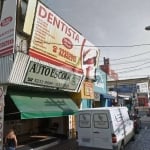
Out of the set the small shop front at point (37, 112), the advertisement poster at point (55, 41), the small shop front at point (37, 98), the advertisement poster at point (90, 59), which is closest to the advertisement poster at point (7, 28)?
the small shop front at point (37, 98)

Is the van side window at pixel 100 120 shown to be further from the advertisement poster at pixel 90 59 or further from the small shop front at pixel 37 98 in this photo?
the advertisement poster at pixel 90 59

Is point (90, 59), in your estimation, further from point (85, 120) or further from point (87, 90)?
point (85, 120)

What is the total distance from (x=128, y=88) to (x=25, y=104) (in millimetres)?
56591

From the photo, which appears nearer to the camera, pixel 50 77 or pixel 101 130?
pixel 101 130

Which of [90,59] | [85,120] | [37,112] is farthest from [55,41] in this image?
[90,59]

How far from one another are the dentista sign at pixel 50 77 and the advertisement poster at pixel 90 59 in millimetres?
1805

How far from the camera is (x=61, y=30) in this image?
16.5 metres

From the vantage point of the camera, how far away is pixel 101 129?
1239cm

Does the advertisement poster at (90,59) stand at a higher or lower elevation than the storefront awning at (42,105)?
higher

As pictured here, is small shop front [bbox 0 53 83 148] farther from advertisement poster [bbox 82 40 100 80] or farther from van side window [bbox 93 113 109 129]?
van side window [bbox 93 113 109 129]

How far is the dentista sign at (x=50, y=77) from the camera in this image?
13.8 metres

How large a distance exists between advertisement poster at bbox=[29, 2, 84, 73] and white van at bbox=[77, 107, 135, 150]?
3.88m

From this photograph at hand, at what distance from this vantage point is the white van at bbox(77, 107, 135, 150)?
475 inches

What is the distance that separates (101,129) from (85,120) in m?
1.13
